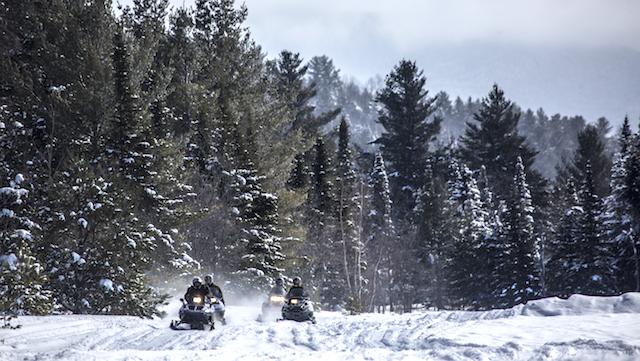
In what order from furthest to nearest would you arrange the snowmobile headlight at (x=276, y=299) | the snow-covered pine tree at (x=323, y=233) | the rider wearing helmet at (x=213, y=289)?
1. the snow-covered pine tree at (x=323, y=233)
2. the snowmobile headlight at (x=276, y=299)
3. the rider wearing helmet at (x=213, y=289)

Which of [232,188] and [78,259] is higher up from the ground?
[232,188]

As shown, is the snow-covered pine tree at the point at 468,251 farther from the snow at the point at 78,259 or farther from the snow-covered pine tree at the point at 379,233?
the snow at the point at 78,259

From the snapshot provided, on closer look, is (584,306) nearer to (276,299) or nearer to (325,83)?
(276,299)

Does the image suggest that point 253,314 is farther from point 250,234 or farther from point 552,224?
point 552,224

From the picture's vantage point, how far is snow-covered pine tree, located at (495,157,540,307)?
164 ft

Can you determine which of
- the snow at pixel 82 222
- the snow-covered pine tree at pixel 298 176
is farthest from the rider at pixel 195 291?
the snow-covered pine tree at pixel 298 176

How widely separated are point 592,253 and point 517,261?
6925 millimetres

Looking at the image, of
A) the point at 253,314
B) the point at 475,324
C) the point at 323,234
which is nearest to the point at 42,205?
the point at 253,314

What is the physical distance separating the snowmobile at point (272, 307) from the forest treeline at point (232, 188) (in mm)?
4285

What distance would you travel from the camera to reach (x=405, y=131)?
7156cm

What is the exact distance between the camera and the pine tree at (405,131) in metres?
69.2

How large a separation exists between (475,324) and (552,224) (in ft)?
148

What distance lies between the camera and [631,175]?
134 feet

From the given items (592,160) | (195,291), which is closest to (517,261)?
(592,160)
